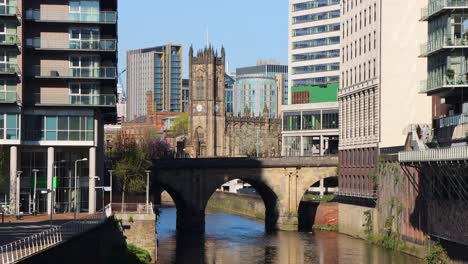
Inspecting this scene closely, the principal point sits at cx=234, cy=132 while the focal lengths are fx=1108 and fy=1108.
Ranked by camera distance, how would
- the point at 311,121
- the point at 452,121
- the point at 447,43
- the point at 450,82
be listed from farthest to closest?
1. the point at 311,121
2. the point at 452,121
3. the point at 447,43
4. the point at 450,82

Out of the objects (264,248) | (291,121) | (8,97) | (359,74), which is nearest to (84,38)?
(8,97)

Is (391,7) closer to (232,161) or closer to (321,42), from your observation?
(232,161)

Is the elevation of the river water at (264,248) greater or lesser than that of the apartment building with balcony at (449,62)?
lesser

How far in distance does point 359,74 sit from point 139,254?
4784 cm

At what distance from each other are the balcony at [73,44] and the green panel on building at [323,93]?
8229cm

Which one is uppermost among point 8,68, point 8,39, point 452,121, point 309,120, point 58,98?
point 8,39

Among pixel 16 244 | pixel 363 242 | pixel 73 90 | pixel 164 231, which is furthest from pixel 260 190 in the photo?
pixel 16 244

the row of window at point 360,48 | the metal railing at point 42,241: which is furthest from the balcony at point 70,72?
the row of window at point 360,48

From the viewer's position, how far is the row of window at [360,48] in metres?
125

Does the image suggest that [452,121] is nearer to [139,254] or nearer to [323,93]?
[139,254]

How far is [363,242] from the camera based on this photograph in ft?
387

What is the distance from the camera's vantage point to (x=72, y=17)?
346 ft

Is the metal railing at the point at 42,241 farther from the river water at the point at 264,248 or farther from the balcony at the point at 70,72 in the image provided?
the balcony at the point at 70,72

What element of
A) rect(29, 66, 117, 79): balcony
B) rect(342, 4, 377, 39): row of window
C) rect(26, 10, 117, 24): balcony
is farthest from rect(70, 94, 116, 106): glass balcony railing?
rect(342, 4, 377, 39): row of window
